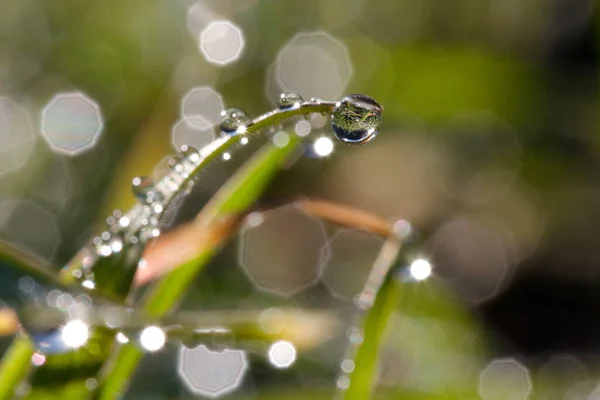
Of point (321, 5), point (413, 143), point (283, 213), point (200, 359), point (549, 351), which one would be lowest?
point (200, 359)

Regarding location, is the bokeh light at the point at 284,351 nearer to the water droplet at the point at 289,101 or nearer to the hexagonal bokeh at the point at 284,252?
the water droplet at the point at 289,101

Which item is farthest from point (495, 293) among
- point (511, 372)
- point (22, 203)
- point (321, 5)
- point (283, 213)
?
point (22, 203)

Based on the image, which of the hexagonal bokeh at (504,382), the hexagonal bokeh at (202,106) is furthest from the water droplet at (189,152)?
the hexagonal bokeh at (202,106)

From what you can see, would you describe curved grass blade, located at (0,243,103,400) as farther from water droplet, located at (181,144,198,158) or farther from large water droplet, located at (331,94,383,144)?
large water droplet, located at (331,94,383,144)

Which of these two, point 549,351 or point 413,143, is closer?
point 549,351

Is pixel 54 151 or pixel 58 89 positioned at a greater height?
pixel 58 89

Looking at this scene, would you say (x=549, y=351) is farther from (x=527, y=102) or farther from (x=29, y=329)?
(x=29, y=329)

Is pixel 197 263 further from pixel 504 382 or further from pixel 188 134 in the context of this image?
pixel 188 134
